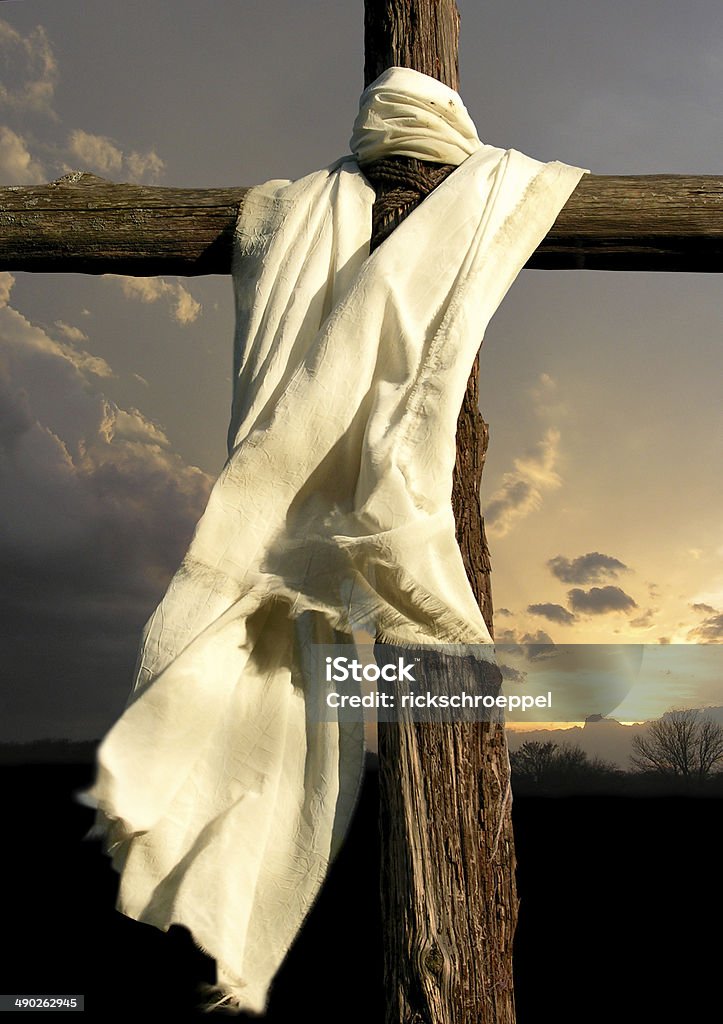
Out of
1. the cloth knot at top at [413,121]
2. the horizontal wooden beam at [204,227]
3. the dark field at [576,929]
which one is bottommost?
the dark field at [576,929]

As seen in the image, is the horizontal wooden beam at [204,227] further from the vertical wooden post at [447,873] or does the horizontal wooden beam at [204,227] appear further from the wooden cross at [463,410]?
the vertical wooden post at [447,873]

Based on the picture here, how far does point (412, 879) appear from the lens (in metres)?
1.56

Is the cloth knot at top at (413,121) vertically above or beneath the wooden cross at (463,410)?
above

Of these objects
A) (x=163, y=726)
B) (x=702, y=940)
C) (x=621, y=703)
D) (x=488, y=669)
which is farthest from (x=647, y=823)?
(x=163, y=726)

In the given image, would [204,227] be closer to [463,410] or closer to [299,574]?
[463,410]

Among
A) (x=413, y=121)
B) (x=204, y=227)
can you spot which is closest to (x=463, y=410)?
(x=413, y=121)

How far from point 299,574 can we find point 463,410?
18.8 inches

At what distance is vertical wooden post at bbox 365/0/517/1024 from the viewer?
155cm

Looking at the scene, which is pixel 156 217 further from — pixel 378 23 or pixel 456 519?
pixel 456 519

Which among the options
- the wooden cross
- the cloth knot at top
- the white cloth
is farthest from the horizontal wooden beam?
the cloth knot at top

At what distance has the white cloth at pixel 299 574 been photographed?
1.55m

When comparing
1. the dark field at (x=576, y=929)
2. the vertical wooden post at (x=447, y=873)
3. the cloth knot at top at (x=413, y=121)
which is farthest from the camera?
the dark field at (x=576, y=929)

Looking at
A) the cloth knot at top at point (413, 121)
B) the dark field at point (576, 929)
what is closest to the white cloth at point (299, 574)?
the cloth knot at top at point (413, 121)

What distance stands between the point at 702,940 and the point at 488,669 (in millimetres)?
3411
